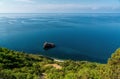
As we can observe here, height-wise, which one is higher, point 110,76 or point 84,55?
point 110,76

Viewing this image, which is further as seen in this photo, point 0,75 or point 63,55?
point 63,55

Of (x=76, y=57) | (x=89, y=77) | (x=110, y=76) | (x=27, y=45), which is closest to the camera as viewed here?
(x=110, y=76)

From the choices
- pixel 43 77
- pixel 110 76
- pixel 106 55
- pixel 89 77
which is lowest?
pixel 106 55

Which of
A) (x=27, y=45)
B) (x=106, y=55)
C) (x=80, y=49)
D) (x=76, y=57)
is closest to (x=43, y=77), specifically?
(x=76, y=57)

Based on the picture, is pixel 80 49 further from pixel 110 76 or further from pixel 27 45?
pixel 110 76

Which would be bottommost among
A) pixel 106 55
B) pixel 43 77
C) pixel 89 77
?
pixel 106 55

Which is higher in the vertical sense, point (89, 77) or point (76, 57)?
point (89, 77)

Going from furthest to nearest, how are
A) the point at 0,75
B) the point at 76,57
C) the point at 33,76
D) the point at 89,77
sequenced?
the point at 76,57 → the point at 33,76 → the point at 89,77 → the point at 0,75

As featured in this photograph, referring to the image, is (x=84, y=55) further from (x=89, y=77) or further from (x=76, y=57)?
(x=89, y=77)

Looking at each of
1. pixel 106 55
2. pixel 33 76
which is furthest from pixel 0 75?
pixel 106 55
